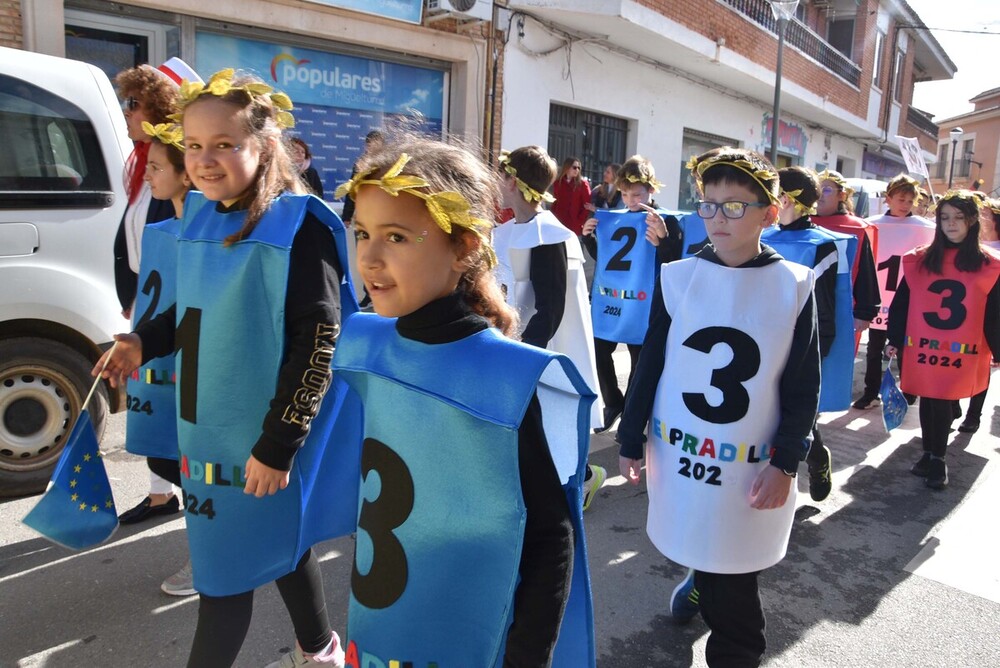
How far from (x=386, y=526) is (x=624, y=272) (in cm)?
426

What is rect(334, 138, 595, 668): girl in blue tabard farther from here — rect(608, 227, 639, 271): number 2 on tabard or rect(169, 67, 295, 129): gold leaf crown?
rect(608, 227, 639, 271): number 2 on tabard

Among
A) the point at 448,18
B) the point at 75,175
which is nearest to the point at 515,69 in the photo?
the point at 448,18

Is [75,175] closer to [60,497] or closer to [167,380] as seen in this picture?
[167,380]

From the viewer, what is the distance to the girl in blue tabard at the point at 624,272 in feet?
18.0

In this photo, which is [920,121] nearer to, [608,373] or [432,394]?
[608,373]

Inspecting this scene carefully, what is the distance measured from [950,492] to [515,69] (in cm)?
806

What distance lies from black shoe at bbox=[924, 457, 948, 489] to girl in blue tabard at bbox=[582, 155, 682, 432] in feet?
6.46

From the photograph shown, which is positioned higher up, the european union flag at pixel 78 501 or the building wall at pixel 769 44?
the building wall at pixel 769 44

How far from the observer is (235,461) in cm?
213

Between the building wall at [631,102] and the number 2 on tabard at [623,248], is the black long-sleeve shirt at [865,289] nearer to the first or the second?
the number 2 on tabard at [623,248]

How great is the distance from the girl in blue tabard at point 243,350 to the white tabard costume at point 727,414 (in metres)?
1.13

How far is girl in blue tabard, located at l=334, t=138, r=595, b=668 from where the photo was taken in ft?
4.77

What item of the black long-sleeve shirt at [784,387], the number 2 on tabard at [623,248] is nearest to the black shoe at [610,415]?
the number 2 on tabard at [623,248]

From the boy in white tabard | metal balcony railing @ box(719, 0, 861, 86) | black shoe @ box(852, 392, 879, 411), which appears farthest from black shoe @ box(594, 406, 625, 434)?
metal balcony railing @ box(719, 0, 861, 86)
